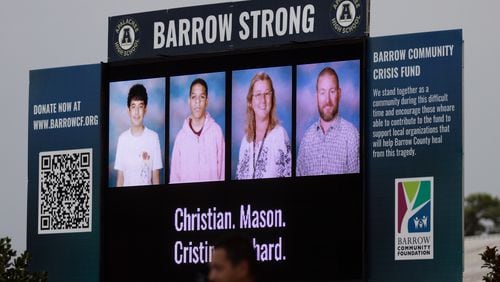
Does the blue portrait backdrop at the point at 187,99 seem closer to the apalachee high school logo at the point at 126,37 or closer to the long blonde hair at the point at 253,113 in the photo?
the long blonde hair at the point at 253,113

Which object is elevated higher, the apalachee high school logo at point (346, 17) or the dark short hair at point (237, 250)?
the apalachee high school logo at point (346, 17)

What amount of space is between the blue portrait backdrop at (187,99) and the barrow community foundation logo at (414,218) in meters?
2.34

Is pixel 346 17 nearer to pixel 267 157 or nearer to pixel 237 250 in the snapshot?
pixel 267 157

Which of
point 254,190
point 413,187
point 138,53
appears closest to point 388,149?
point 413,187

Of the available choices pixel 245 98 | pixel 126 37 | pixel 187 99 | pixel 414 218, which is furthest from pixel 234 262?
pixel 126 37

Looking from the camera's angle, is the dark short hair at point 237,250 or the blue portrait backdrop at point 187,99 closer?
the dark short hair at point 237,250

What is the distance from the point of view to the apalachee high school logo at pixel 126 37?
2008cm

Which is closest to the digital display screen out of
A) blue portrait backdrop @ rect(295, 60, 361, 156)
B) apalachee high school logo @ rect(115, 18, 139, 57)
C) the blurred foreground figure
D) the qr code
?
blue portrait backdrop @ rect(295, 60, 361, 156)

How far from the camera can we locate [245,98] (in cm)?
1891

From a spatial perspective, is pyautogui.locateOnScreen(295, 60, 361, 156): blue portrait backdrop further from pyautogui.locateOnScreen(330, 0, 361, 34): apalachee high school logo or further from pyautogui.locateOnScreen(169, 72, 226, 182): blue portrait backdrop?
pyautogui.locateOnScreen(169, 72, 226, 182): blue portrait backdrop

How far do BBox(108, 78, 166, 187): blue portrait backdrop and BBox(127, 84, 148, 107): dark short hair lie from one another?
0.04 meters

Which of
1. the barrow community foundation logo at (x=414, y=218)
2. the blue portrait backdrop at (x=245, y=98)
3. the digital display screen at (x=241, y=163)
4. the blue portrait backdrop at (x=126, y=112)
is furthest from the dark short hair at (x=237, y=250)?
the blue portrait backdrop at (x=126, y=112)

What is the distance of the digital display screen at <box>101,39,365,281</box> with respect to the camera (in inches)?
715

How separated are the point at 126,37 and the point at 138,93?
0.85 m
